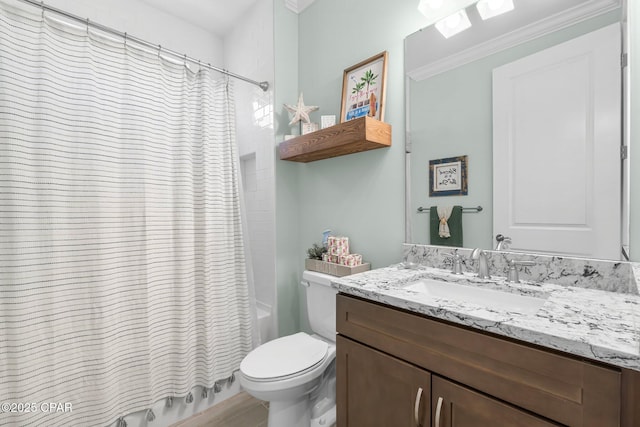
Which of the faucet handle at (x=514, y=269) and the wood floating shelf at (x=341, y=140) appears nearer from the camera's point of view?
the faucet handle at (x=514, y=269)

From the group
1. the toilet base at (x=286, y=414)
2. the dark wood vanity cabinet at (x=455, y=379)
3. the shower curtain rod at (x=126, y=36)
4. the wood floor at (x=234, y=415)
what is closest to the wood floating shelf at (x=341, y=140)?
the shower curtain rod at (x=126, y=36)

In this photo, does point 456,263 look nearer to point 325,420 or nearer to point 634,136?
point 634,136

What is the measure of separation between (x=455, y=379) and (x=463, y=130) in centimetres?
101

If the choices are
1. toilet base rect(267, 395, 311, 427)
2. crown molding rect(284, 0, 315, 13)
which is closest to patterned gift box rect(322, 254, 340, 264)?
toilet base rect(267, 395, 311, 427)

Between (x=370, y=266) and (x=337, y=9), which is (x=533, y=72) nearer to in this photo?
(x=370, y=266)

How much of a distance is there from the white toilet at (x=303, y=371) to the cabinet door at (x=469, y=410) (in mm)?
661

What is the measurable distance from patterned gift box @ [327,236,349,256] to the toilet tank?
15 centimetres

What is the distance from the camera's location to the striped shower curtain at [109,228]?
1.21 metres

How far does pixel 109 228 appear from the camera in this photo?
1.43 meters

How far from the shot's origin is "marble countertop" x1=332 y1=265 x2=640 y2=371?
588mm

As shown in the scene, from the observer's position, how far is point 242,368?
1333 millimetres

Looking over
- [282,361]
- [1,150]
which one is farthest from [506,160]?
[1,150]

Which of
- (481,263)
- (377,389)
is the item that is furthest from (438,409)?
(481,263)

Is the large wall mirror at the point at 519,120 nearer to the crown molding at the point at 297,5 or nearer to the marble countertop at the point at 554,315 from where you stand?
the marble countertop at the point at 554,315
